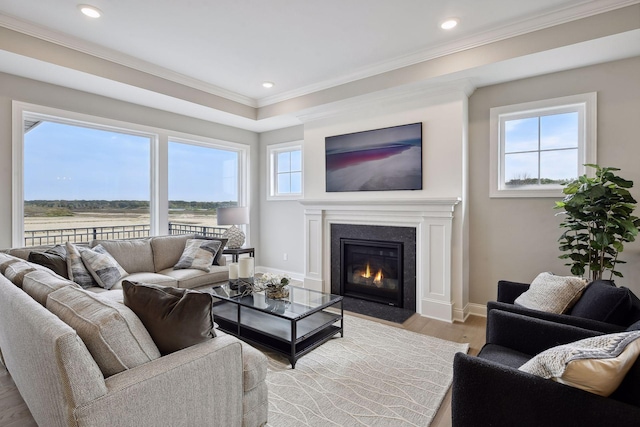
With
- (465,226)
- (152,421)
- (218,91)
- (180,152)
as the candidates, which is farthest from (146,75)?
(465,226)

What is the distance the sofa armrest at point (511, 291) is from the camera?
246cm

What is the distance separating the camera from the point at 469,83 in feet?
11.1

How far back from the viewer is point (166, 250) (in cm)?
401

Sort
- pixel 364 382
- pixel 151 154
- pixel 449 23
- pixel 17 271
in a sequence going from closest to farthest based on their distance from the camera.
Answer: pixel 17 271 < pixel 364 382 < pixel 449 23 < pixel 151 154

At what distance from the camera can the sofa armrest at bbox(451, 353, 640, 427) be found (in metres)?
1.04

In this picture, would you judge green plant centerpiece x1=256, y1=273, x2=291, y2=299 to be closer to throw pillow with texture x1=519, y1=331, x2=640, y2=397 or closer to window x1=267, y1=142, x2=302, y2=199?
throw pillow with texture x1=519, y1=331, x2=640, y2=397

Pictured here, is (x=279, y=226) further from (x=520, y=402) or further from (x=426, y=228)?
(x=520, y=402)

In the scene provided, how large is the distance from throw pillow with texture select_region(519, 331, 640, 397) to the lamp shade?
4.17 m

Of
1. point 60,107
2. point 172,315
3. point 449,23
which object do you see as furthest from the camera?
point 60,107

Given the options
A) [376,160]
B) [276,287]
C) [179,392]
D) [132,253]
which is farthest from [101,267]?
[376,160]

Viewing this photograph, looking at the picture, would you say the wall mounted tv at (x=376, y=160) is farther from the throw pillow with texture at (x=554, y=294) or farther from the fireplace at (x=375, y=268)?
the throw pillow with texture at (x=554, y=294)

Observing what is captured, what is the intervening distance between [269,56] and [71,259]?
2872mm

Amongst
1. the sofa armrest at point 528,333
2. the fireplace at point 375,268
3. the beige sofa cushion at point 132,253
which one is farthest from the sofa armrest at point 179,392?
the beige sofa cushion at point 132,253

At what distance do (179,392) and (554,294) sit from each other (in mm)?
2267
